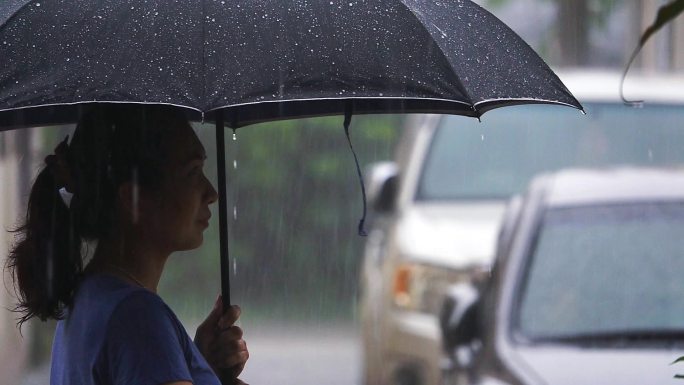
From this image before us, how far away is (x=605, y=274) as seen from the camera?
210 inches

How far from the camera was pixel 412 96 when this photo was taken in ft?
8.18

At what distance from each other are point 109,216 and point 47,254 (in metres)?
0.15

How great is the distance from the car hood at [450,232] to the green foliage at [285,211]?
4735 millimetres

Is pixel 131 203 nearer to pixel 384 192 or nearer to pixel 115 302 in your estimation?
pixel 115 302

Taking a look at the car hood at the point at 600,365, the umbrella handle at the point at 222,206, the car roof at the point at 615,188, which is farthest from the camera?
the car roof at the point at 615,188

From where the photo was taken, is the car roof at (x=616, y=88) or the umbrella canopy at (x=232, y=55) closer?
the umbrella canopy at (x=232, y=55)

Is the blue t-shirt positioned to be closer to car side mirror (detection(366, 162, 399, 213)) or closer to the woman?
the woman

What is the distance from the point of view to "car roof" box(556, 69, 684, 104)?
23.8 feet

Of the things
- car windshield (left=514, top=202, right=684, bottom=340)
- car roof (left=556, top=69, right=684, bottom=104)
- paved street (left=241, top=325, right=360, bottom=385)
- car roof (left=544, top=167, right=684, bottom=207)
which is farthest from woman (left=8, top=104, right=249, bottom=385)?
paved street (left=241, top=325, right=360, bottom=385)

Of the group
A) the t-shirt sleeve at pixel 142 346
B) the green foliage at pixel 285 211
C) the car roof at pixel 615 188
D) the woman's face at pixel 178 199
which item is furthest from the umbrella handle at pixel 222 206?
the green foliage at pixel 285 211

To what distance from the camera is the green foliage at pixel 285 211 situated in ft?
39.9

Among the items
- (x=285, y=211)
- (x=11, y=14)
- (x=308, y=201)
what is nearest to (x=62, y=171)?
(x=11, y=14)

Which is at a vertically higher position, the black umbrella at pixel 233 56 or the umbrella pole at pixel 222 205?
the black umbrella at pixel 233 56

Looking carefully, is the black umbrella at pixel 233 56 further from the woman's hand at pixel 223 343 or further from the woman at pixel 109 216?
the woman's hand at pixel 223 343
